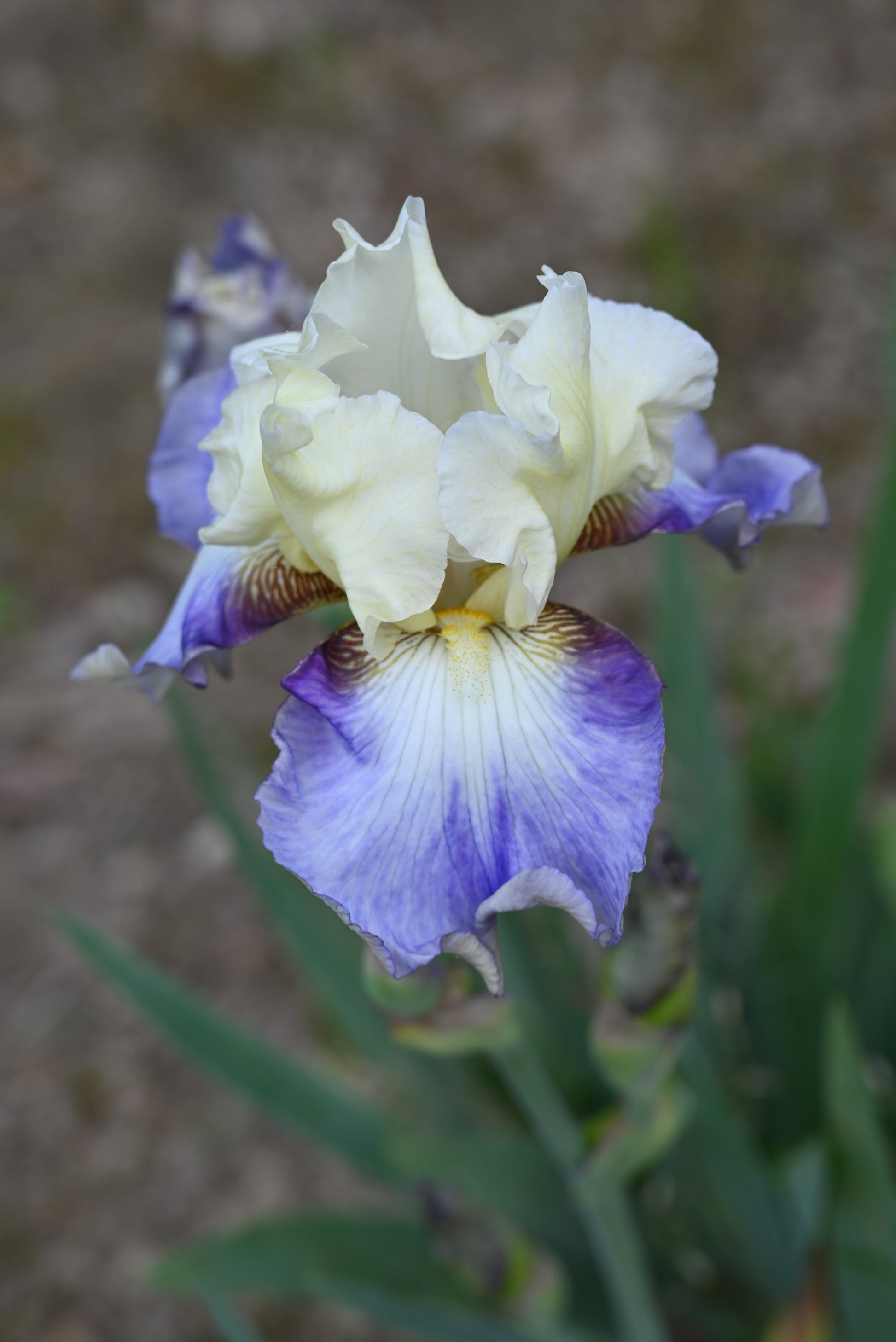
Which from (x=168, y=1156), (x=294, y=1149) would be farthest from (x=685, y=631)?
(x=168, y=1156)

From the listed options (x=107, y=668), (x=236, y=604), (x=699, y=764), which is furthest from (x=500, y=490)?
(x=699, y=764)

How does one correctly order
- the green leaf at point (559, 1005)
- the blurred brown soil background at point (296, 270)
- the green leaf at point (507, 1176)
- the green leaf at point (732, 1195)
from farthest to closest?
the blurred brown soil background at point (296, 270) < the green leaf at point (559, 1005) < the green leaf at point (507, 1176) < the green leaf at point (732, 1195)

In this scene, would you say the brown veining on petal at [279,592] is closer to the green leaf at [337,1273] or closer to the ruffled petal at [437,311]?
the ruffled petal at [437,311]

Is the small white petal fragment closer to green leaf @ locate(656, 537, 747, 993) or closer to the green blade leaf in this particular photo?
the green blade leaf

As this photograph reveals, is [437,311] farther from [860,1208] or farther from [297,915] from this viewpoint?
[860,1208]

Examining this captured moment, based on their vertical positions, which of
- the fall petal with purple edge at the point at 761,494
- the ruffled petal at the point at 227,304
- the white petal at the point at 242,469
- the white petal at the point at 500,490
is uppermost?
the ruffled petal at the point at 227,304

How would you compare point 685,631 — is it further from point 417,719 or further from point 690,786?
point 417,719

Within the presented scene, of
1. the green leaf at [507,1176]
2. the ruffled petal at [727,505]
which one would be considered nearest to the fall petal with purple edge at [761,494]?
the ruffled petal at [727,505]
